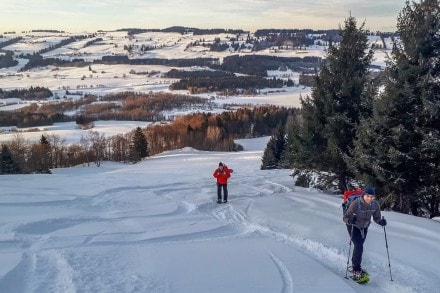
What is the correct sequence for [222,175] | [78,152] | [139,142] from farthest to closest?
[78,152]
[139,142]
[222,175]

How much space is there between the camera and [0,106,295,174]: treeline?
2676 inches

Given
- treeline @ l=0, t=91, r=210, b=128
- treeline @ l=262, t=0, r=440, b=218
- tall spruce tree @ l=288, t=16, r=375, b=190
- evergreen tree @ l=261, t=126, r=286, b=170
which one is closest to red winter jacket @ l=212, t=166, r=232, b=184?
tall spruce tree @ l=288, t=16, r=375, b=190

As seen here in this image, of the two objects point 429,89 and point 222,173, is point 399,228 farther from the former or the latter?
point 222,173

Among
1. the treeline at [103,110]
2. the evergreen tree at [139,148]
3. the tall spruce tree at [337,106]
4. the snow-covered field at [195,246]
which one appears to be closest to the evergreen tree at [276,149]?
the evergreen tree at [139,148]

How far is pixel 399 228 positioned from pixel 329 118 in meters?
8.28

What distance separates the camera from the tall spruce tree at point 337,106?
20.1 m

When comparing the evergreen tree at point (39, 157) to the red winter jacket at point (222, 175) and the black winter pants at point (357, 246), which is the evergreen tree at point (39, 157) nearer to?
the red winter jacket at point (222, 175)

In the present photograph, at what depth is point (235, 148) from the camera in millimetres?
101562

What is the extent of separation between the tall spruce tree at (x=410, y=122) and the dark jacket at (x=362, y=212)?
5.81 m

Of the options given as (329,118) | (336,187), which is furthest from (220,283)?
(336,187)

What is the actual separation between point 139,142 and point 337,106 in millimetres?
58114

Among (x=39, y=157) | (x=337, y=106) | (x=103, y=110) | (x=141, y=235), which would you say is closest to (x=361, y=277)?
(x=141, y=235)

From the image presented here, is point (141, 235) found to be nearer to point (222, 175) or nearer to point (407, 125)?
point (222, 175)

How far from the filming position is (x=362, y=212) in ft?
32.1
